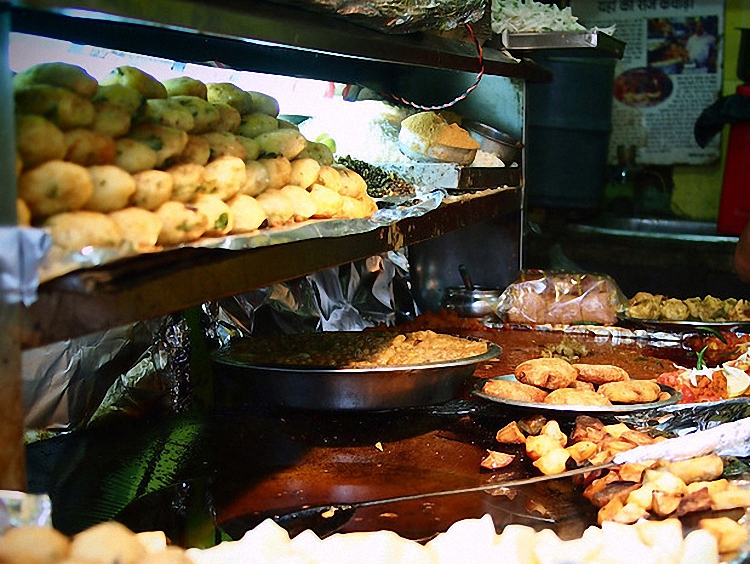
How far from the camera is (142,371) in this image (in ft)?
9.20

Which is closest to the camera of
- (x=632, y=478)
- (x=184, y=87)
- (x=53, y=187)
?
(x=53, y=187)

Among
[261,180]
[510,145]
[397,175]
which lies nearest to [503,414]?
[397,175]

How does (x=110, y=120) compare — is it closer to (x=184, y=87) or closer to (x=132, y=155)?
(x=132, y=155)

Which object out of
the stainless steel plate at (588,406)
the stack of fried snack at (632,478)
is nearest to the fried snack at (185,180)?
the stack of fried snack at (632,478)

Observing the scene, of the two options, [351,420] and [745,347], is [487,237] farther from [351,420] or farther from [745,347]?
[351,420]

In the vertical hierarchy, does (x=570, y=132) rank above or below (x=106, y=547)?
above

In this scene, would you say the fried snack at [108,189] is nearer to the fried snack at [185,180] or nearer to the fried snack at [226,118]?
the fried snack at [185,180]

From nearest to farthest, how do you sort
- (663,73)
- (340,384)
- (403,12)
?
(403,12)
(340,384)
(663,73)

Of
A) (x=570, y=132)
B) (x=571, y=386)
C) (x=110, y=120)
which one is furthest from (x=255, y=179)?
(x=570, y=132)

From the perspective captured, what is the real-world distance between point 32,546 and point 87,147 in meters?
0.64

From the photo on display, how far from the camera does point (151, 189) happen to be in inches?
62.2

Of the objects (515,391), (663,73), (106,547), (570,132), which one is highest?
(663,73)

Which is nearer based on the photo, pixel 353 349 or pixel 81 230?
pixel 81 230

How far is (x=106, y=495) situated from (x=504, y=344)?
204 cm
